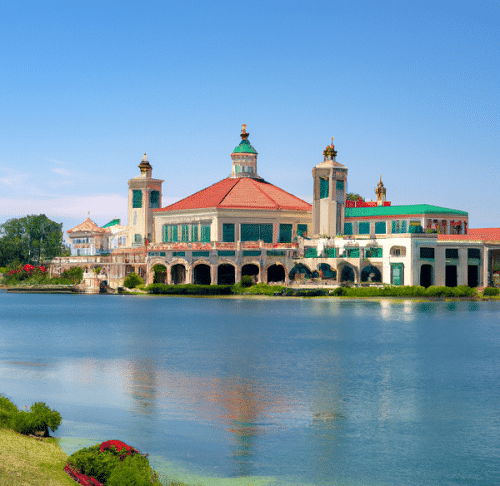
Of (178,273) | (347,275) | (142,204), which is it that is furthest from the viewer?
(142,204)

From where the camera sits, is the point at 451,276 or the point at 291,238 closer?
the point at 451,276

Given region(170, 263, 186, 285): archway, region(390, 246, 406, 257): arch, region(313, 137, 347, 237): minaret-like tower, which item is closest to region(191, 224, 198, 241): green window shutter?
region(170, 263, 186, 285): archway

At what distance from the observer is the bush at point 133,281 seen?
452 ft

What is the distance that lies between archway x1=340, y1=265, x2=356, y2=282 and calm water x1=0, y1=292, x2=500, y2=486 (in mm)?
43918

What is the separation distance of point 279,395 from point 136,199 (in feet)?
381

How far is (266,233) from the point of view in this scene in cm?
13200

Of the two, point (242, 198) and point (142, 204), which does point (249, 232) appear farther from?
point (142, 204)

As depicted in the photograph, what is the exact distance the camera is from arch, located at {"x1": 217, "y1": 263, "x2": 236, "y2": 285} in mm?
129750

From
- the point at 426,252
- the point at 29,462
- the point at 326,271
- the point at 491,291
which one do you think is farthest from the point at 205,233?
the point at 29,462

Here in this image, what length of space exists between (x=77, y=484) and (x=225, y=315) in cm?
6750

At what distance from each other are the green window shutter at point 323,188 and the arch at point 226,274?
18.9 meters

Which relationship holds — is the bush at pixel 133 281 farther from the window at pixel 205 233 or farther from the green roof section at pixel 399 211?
Result: the green roof section at pixel 399 211

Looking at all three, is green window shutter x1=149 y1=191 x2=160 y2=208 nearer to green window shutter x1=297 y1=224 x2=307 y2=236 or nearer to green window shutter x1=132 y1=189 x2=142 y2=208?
green window shutter x1=132 y1=189 x2=142 y2=208

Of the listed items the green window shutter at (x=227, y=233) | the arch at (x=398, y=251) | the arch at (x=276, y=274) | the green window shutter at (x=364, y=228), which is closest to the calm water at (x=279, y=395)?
the arch at (x=398, y=251)
